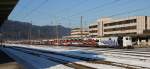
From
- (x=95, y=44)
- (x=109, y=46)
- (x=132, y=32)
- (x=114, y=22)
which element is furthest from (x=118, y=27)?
(x=109, y=46)

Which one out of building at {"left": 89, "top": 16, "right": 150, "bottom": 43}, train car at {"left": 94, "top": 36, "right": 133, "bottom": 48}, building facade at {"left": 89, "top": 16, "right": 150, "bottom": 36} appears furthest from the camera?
building facade at {"left": 89, "top": 16, "right": 150, "bottom": 36}

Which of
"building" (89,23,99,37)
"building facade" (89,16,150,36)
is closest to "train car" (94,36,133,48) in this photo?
"building facade" (89,16,150,36)

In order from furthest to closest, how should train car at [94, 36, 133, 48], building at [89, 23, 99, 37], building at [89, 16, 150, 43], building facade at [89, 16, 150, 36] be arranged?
1. building at [89, 23, 99, 37]
2. building facade at [89, 16, 150, 36]
3. building at [89, 16, 150, 43]
4. train car at [94, 36, 133, 48]

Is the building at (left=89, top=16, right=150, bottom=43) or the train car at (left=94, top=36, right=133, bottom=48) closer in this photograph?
the train car at (left=94, top=36, right=133, bottom=48)

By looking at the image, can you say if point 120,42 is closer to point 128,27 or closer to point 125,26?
point 128,27

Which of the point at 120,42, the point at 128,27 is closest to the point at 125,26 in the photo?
the point at 128,27

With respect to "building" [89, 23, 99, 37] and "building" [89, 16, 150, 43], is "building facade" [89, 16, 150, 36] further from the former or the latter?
"building" [89, 23, 99, 37]

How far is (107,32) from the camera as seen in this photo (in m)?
146

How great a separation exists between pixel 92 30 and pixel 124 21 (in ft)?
137

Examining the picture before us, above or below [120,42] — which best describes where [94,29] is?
above

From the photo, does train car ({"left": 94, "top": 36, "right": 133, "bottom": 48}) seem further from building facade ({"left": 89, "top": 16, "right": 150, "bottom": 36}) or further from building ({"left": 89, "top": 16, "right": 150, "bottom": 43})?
building facade ({"left": 89, "top": 16, "right": 150, "bottom": 36})

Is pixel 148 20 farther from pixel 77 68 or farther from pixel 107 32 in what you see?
pixel 77 68

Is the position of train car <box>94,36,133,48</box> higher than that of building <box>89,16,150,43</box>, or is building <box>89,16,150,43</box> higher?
building <box>89,16,150,43</box>

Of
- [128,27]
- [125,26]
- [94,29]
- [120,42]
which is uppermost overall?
[94,29]
